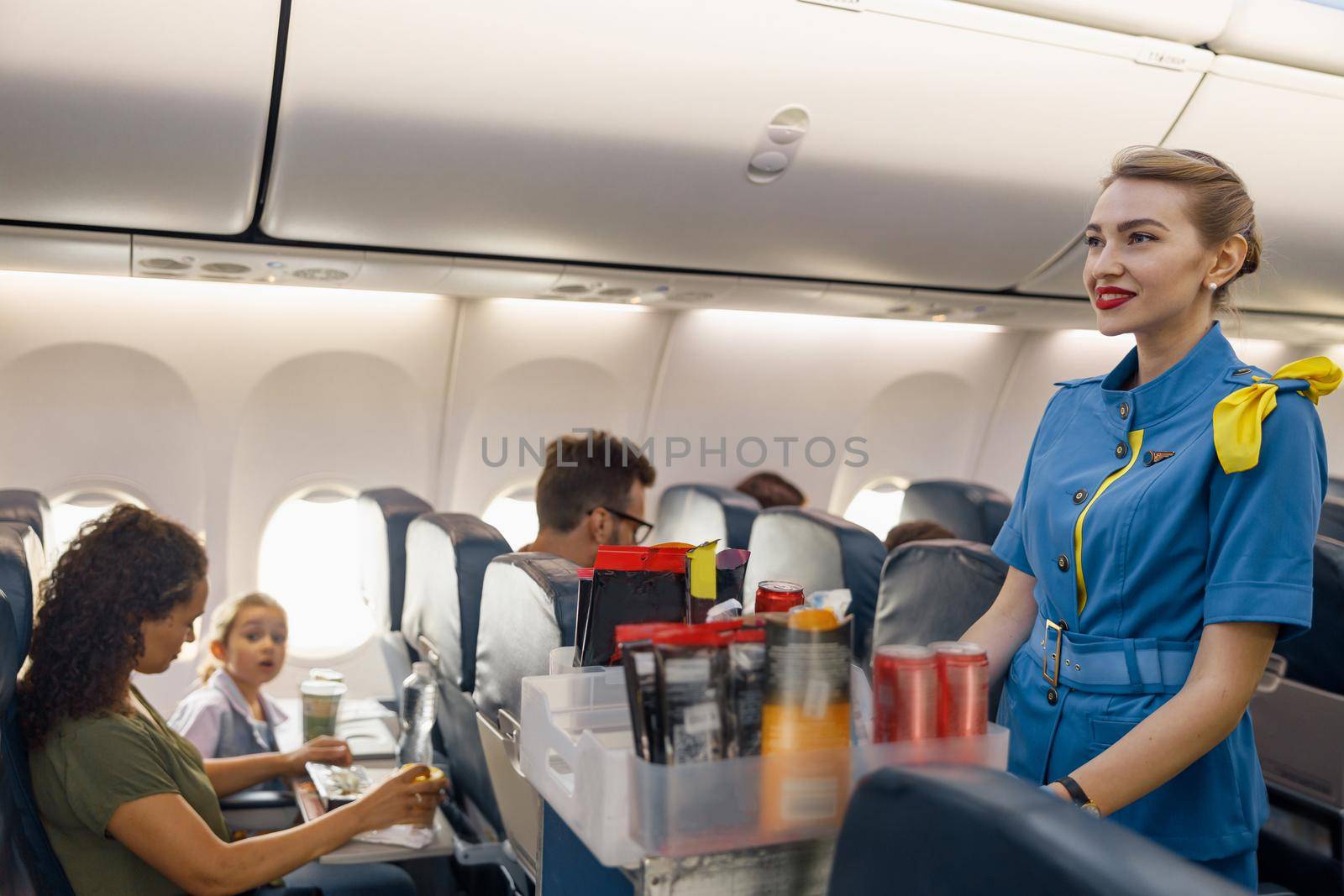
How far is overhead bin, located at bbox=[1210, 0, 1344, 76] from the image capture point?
366 cm

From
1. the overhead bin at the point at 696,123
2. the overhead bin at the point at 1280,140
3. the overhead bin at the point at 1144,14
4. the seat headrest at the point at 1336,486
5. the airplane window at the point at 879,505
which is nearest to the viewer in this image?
the overhead bin at the point at 696,123

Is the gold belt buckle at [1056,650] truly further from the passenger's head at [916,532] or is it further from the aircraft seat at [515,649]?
the passenger's head at [916,532]

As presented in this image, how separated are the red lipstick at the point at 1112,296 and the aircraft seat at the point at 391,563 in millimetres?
2740

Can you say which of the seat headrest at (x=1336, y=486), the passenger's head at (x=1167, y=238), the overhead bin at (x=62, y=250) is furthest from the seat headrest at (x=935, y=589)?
the overhead bin at (x=62, y=250)

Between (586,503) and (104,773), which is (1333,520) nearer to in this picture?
(586,503)

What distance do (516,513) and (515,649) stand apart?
12.0 ft

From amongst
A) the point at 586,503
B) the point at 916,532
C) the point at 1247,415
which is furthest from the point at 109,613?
the point at 916,532

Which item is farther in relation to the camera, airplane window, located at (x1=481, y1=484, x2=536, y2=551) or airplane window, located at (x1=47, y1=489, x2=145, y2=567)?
airplane window, located at (x1=481, y1=484, x2=536, y2=551)

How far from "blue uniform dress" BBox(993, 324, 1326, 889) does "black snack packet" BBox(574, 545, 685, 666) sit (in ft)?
1.85

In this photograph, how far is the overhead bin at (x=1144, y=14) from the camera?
3416 millimetres

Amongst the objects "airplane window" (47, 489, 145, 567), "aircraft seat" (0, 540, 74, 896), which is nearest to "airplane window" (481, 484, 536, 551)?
"airplane window" (47, 489, 145, 567)

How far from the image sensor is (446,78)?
309 cm

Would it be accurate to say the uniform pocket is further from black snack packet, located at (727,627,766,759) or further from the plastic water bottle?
the plastic water bottle

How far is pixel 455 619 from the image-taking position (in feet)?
9.59
